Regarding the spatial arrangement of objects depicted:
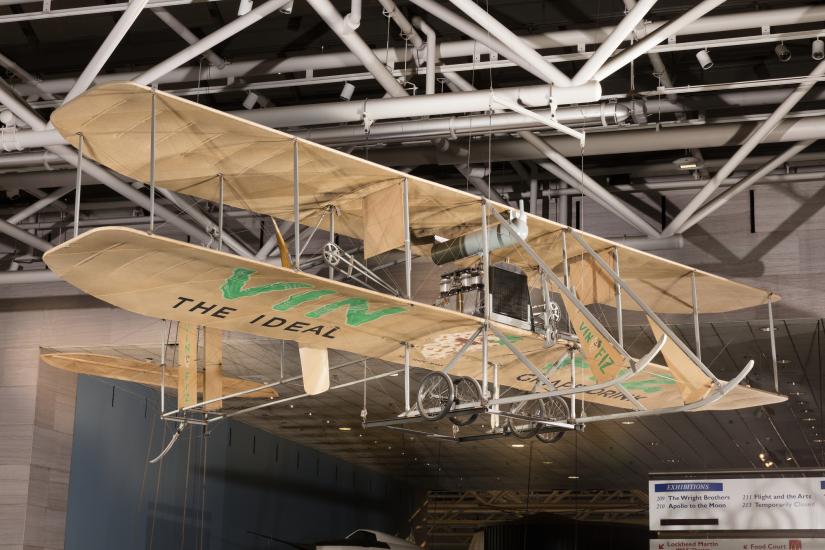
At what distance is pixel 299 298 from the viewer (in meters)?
7.76

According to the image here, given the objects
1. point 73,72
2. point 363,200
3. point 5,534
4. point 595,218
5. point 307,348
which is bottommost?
point 5,534

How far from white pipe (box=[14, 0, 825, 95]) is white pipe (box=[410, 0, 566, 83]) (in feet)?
2.85

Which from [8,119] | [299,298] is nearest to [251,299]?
[299,298]

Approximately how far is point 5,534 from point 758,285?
9.69 metres

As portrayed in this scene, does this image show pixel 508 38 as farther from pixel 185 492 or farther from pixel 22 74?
pixel 185 492

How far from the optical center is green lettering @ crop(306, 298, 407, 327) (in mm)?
7842

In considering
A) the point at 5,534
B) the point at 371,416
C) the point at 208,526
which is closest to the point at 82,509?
the point at 5,534

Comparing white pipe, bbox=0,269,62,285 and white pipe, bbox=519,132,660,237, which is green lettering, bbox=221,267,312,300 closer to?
white pipe, bbox=519,132,660,237

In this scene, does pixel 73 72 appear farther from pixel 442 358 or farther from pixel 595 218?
pixel 595 218

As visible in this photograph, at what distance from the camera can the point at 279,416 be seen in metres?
19.3

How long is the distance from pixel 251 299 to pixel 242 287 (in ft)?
0.66

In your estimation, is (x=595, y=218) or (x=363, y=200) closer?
(x=363, y=200)

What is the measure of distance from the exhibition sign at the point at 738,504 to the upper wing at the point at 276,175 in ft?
6.86

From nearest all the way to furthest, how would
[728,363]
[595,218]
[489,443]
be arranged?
1. [595,218]
2. [728,363]
3. [489,443]
